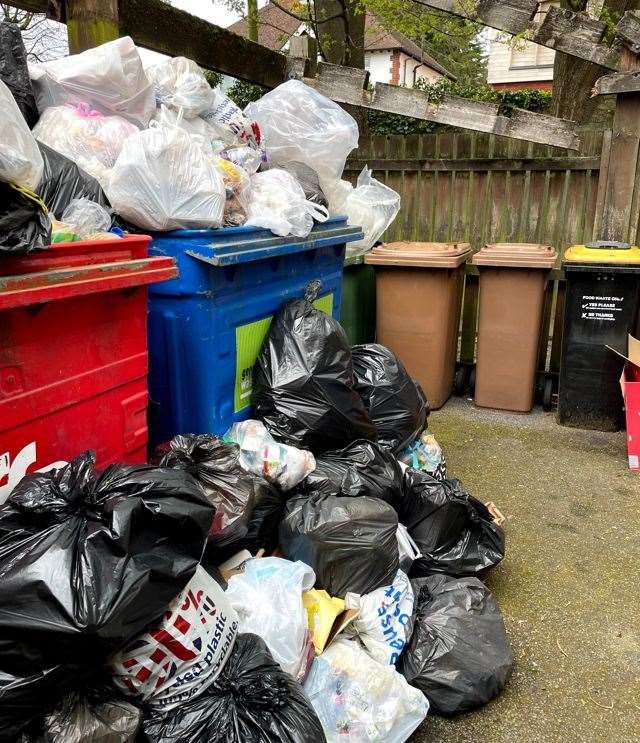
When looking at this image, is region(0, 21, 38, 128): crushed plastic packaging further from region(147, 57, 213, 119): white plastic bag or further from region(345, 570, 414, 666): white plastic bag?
region(345, 570, 414, 666): white plastic bag

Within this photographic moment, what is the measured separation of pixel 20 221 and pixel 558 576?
8.10ft

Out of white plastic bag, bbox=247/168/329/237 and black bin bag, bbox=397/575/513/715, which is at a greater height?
white plastic bag, bbox=247/168/329/237

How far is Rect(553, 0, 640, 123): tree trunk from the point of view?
278 inches

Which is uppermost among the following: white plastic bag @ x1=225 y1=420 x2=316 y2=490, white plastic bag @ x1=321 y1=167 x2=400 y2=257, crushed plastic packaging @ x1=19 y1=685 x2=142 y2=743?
white plastic bag @ x1=321 y1=167 x2=400 y2=257

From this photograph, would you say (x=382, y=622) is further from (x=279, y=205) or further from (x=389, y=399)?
(x=279, y=205)

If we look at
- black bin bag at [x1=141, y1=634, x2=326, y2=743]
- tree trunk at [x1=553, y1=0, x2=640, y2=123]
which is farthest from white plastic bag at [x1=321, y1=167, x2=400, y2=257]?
tree trunk at [x1=553, y1=0, x2=640, y2=123]

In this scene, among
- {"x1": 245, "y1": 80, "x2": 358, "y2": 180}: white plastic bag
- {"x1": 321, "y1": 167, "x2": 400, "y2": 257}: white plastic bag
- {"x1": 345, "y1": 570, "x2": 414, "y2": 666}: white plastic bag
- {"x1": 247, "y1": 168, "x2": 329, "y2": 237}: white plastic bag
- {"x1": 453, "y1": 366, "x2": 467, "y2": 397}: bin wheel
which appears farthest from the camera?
{"x1": 453, "y1": 366, "x2": 467, "y2": 397}: bin wheel

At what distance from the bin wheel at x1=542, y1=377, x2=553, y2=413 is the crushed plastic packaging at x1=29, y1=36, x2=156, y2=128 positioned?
3333mm

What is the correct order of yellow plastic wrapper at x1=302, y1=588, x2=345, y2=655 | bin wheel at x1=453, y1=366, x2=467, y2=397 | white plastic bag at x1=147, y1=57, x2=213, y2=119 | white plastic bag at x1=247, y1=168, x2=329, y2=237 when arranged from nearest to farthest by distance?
yellow plastic wrapper at x1=302, y1=588, x2=345, y2=655
white plastic bag at x1=247, y1=168, x2=329, y2=237
white plastic bag at x1=147, y1=57, x2=213, y2=119
bin wheel at x1=453, y1=366, x2=467, y2=397

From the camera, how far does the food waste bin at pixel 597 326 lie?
4.17m

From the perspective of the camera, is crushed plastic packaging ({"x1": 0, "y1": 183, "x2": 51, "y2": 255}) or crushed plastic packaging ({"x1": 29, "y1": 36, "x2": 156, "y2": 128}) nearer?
crushed plastic packaging ({"x1": 0, "y1": 183, "x2": 51, "y2": 255})

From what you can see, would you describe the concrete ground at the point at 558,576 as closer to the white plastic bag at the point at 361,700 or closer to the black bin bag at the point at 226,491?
the white plastic bag at the point at 361,700

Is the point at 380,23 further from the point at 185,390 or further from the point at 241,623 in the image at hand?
the point at 241,623

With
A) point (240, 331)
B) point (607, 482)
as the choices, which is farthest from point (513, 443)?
point (240, 331)
